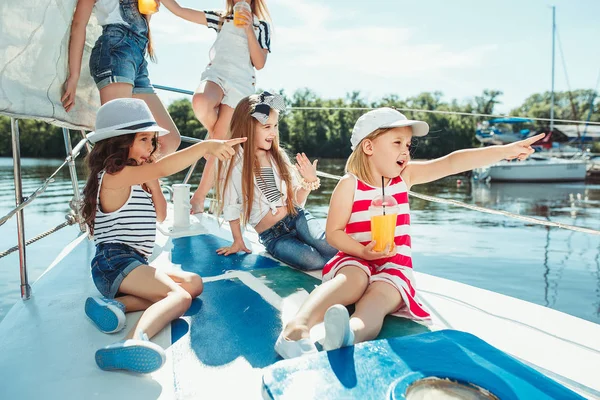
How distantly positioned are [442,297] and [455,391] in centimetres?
84

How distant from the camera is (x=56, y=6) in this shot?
181 cm

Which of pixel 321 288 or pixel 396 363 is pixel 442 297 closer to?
pixel 321 288

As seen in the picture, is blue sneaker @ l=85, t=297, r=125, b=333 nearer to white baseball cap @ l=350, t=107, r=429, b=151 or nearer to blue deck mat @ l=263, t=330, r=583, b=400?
blue deck mat @ l=263, t=330, r=583, b=400

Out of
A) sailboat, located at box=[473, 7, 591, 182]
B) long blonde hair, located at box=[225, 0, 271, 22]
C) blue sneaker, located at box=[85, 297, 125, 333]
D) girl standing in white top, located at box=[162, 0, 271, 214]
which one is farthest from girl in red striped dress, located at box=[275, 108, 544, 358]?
sailboat, located at box=[473, 7, 591, 182]

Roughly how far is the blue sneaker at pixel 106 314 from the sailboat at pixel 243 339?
4cm

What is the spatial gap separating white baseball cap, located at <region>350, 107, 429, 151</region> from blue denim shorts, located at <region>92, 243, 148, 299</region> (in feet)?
3.32

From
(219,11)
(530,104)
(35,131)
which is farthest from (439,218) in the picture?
(530,104)

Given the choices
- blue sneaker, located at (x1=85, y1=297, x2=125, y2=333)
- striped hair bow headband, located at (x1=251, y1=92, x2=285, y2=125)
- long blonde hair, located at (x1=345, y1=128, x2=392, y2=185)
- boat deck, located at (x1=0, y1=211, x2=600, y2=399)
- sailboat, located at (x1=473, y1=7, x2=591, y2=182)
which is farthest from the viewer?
sailboat, located at (x1=473, y1=7, x2=591, y2=182)

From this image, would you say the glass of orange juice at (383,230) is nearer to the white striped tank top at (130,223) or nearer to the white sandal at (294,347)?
the white sandal at (294,347)

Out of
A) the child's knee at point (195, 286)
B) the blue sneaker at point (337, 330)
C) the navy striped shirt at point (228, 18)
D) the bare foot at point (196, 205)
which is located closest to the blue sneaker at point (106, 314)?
the child's knee at point (195, 286)

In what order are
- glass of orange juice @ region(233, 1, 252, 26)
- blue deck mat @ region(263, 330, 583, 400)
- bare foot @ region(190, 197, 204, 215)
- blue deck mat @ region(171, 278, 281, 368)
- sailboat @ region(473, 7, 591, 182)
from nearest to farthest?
blue deck mat @ region(263, 330, 583, 400)
blue deck mat @ region(171, 278, 281, 368)
glass of orange juice @ region(233, 1, 252, 26)
bare foot @ region(190, 197, 204, 215)
sailboat @ region(473, 7, 591, 182)

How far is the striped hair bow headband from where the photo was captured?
7.60 ft

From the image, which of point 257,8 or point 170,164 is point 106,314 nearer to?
point 170,164

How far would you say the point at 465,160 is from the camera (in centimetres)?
182
